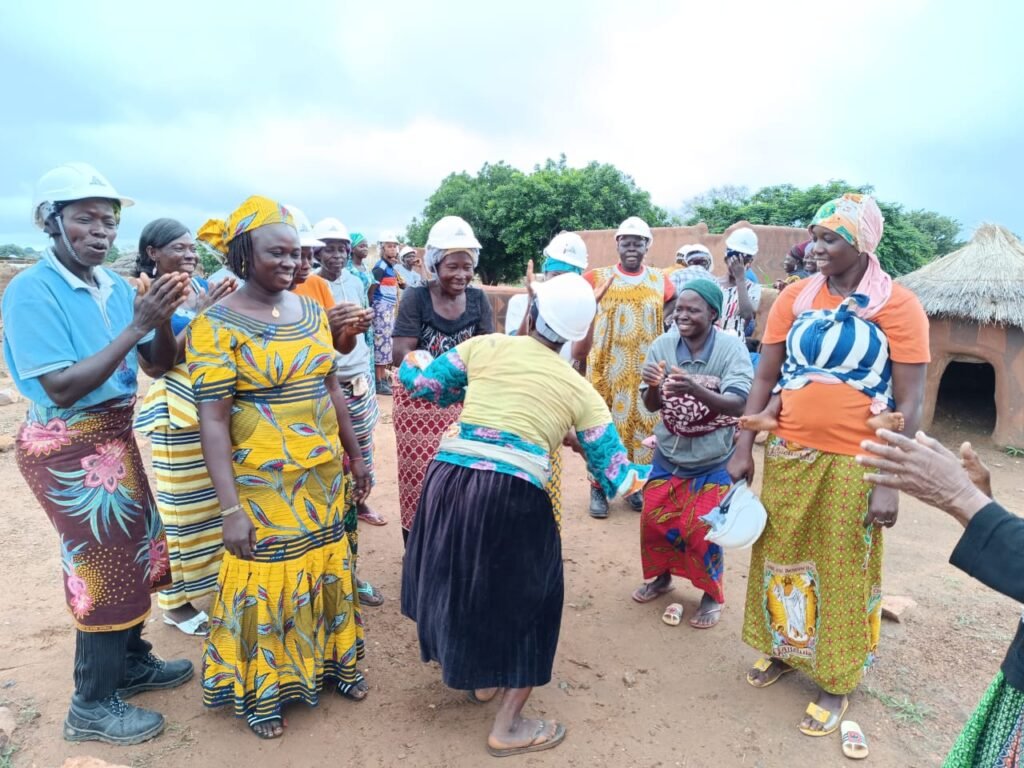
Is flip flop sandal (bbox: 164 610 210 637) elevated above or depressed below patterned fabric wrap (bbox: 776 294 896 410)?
below

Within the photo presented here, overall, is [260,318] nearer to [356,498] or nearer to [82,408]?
[82,408]

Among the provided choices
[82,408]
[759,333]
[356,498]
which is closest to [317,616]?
[356,498]

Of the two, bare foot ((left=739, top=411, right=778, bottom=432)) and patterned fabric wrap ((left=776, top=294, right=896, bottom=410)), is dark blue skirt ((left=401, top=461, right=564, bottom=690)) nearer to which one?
bare foot ((left=739, top=411, right=778, bottom=432))

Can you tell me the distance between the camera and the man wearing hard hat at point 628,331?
5062 mm

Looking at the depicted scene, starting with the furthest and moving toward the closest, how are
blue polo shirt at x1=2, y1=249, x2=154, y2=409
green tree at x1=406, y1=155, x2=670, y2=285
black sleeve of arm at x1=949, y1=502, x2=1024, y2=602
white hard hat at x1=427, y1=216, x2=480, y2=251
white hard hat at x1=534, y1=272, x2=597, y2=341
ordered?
green tree at x1=406, y1=155, x2=670, y2=285 < white hard hat at x1=427, y1=216, x2=480, y2=251 < white hard hat at x1=534, y1=272, x2=597, y2=341 < blue polo shirt at x1=2, y1=249, x2=154, y2=409 < black sleeve of arm at x1=949, y1=502, x2=1024, y2=602

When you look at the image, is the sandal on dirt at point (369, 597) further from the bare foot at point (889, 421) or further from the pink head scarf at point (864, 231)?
the pink head scarf at point (864, 231)

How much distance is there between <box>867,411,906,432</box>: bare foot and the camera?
8.07 feet

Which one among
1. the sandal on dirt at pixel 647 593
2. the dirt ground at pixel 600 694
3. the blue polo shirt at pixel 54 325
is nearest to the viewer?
the blue polo shirt at pixel 54 325

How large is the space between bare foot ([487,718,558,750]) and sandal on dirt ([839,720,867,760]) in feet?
3.95

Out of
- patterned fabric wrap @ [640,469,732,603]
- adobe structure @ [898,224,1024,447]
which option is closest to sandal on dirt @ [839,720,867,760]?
patterned fabric wrap @ [640,469,732,603]

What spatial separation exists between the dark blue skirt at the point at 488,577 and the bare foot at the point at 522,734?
10.4 inches

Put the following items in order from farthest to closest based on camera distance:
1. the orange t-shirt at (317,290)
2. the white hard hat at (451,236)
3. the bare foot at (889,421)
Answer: the orange t-shirt at (317,290), the white hard hat at (451,236), the bare foot at (889,421)

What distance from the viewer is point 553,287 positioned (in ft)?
7.47

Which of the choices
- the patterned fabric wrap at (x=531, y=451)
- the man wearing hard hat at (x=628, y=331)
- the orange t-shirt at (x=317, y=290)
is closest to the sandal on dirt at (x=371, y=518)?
the man wearing hard hat at (x=628, y=331)
